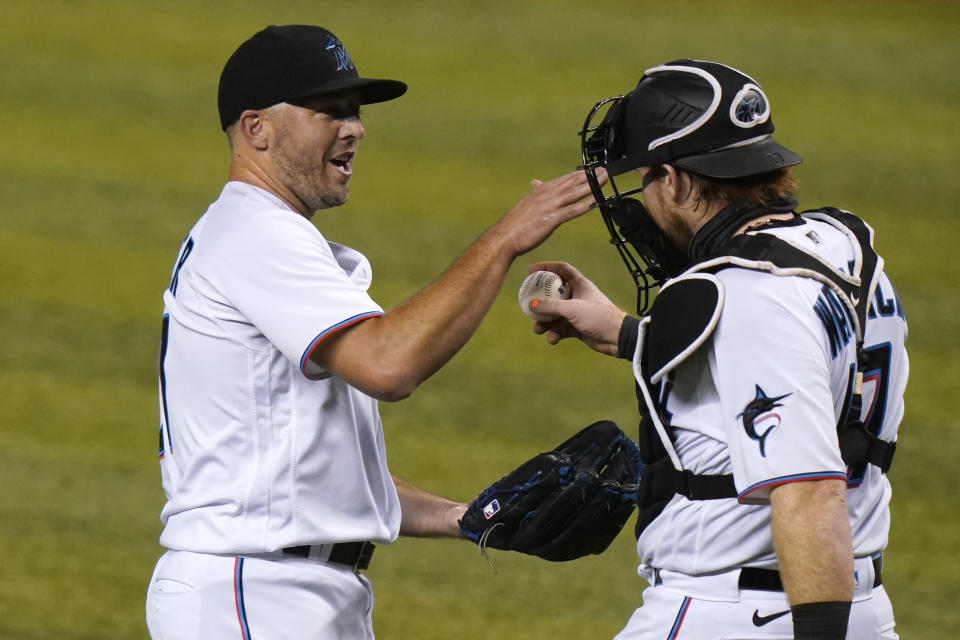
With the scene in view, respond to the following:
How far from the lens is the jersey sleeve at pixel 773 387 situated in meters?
2.35

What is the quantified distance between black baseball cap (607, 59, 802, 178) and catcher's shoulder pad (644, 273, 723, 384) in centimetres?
28

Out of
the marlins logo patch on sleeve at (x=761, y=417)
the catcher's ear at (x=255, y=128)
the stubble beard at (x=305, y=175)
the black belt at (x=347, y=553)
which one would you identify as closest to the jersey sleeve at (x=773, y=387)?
the marlins logo patch on sleeve at (x=761, y=417)

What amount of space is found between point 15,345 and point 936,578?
230 inches

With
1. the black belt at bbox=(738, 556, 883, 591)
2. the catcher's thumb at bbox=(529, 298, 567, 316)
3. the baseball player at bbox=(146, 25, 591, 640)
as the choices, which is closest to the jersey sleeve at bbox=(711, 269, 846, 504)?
the black belt at bbox=(738, 556, 883, 591)

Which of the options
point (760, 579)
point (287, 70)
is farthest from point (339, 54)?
point (760, 579)

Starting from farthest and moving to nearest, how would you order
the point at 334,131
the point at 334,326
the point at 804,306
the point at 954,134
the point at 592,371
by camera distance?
the point at 954,134 → the point at 592,371 → the point at 334,131 → the point at 334,326 → the point at 804,306

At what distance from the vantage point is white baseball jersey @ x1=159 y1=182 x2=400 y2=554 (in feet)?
9.47

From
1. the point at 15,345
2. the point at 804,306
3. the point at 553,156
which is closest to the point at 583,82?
the point at 553,156

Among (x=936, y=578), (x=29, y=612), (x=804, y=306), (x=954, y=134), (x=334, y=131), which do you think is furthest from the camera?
(x=954, y=134)

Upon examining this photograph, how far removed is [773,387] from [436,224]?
7.76 metres

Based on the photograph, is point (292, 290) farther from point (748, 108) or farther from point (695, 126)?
point (748, 108)

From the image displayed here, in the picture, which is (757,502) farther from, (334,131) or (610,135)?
(334,131)

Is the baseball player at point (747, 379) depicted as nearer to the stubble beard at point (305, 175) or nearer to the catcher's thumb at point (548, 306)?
the catcher's thumb at point (548, 306)

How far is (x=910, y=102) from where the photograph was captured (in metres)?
12.5
